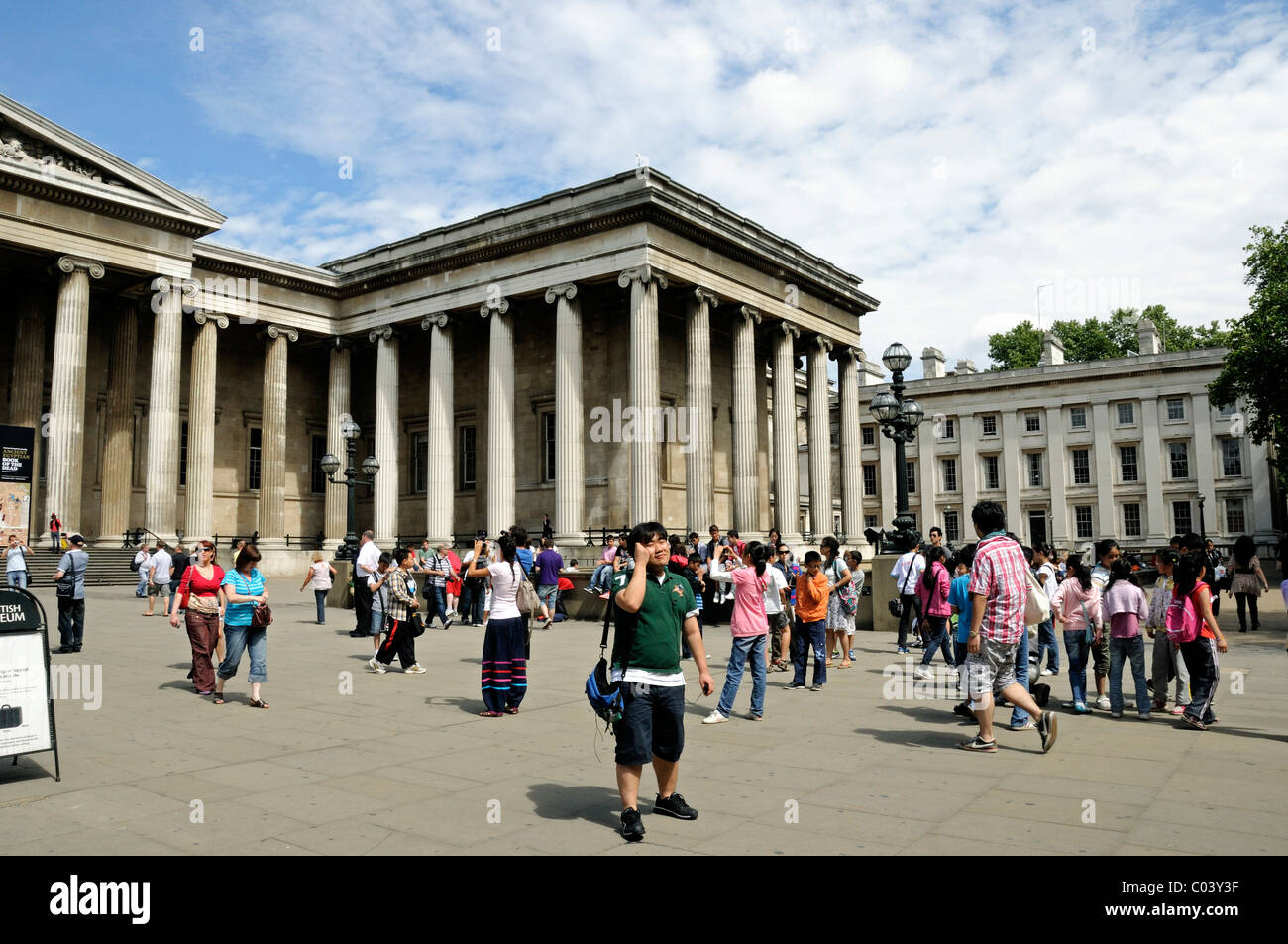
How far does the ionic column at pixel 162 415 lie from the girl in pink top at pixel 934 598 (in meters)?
26.8

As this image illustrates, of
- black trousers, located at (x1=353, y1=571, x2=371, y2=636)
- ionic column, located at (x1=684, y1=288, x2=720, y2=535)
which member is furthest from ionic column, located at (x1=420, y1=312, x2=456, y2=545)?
black trousers, located at (x1=353, y1=571, x2=371, y2=636)

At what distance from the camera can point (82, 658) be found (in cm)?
1394

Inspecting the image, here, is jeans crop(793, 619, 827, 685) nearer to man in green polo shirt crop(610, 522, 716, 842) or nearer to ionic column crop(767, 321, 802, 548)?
man in green polo shirt crop(610, 522, 716, 842)

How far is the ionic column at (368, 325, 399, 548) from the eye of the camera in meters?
35.6

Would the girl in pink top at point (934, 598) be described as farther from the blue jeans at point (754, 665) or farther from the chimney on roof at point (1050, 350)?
the chimney on roof at point (1050, 350)

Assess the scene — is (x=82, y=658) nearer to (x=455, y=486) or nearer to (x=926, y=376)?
(x=455, y=486)

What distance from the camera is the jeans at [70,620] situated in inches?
571

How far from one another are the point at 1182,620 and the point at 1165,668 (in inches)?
33.9

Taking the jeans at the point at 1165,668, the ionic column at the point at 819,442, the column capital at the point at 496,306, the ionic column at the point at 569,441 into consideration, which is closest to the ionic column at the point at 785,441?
the ionic column at the point at 819,442

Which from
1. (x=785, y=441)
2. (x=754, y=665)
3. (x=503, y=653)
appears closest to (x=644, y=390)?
(x=785, y=441)
